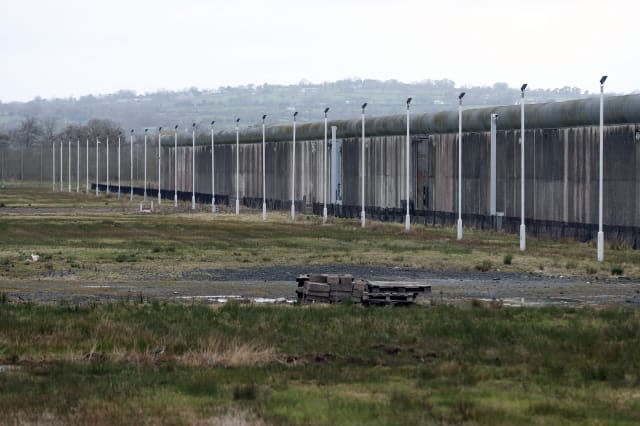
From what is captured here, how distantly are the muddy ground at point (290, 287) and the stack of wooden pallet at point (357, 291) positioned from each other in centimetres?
81

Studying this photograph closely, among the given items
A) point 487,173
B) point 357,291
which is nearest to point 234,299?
point 357,291

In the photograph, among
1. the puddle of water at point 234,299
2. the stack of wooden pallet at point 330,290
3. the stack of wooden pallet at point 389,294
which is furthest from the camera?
the puddle of water at point 234,299

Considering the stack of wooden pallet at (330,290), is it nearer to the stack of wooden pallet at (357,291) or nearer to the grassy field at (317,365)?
the stack of wooden pallet at (357,291)

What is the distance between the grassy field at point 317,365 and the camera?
656 inches

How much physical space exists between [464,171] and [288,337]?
50398mm

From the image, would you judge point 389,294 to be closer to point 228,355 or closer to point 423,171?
point 228,355

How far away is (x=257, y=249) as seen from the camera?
50.7 meters

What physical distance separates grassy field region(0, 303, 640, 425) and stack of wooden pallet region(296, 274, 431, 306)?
1.05m

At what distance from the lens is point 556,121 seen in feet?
202

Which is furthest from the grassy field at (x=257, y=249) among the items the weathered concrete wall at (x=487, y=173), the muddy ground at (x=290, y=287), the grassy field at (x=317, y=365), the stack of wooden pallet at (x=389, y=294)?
the grassy field at (x=317, y=365)

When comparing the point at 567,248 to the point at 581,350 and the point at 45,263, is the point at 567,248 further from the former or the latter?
the point at 581,350

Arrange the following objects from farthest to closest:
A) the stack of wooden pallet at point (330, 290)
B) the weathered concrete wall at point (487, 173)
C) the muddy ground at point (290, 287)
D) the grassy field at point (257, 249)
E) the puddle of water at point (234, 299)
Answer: the weathered concrete wall at point (487, 173) → the grassy field at point (257, 249) → the muddy ground at point (290, 287) → the puddle of water at point (234, 299) → the stack of wooden pallet at point (330, 290)

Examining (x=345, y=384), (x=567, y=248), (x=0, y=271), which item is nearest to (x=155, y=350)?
(x=345, y=384)

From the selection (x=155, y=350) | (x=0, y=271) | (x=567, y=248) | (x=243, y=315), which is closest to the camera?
(x=155, y=350)
